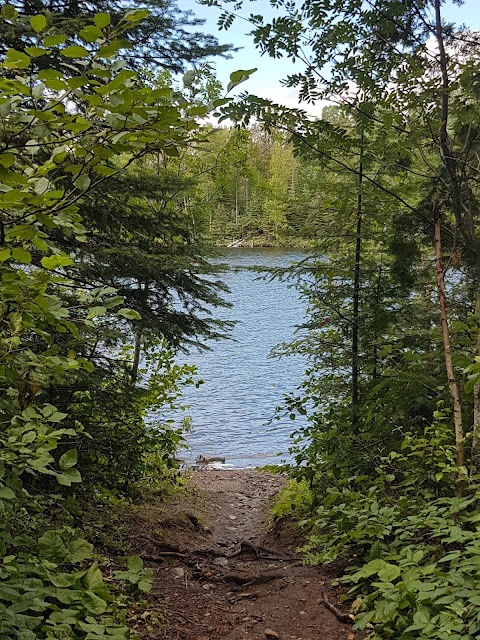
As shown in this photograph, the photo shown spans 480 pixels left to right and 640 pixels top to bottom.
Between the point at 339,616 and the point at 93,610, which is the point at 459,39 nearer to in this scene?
the point at 339,616

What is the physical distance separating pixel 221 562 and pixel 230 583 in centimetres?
72

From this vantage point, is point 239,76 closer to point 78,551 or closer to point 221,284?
point 78,551

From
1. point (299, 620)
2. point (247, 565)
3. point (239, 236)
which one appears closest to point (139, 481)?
point (247, 565)

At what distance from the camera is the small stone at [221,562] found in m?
4.85

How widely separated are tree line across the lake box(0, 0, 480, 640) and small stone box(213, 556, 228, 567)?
0.91 metres

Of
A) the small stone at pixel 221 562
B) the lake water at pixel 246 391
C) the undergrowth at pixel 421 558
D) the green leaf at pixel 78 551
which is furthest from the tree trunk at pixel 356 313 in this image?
the green leaf at pixel 78 551

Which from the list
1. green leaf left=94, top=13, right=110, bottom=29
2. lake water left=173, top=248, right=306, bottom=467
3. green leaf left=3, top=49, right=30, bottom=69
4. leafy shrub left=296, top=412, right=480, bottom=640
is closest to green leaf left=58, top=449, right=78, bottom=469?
green leaf left=3, top=49, right=30, bottom=69

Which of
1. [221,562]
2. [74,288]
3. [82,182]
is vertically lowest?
[221,562]

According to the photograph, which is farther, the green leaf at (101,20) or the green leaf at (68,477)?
the green leaf at (68,477)

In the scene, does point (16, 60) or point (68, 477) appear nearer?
point (16, 60)

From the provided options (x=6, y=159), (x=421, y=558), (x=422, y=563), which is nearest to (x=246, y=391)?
(x=422, y=563)

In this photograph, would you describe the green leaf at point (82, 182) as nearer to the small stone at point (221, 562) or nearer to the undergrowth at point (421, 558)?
the undergrowth at point (421, 558)

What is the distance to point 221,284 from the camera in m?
6.04

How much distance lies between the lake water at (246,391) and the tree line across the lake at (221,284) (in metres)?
1.36
